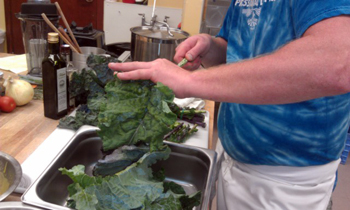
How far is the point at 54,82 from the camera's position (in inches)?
46.8

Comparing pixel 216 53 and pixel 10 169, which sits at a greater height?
pixel 216 53

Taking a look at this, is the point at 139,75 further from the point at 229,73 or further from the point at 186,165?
the point at 186,165

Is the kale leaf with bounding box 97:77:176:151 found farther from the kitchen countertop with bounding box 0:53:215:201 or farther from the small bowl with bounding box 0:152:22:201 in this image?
the kitchen countertop with bounding box 0:53:215:201

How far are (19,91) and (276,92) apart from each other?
3.54ft

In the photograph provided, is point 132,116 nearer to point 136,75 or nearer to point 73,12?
point 136,75

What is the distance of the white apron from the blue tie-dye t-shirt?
0.03 m

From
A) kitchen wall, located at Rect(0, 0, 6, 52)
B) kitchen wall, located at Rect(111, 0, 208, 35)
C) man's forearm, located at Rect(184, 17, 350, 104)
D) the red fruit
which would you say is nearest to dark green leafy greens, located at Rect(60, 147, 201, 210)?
man's forearm, located at Rect(184, 17, 350, 104)

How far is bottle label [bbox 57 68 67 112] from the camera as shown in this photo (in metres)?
1.19

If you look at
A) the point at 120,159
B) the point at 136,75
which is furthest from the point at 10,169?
the point at 136,75

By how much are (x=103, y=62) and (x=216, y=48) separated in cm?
48

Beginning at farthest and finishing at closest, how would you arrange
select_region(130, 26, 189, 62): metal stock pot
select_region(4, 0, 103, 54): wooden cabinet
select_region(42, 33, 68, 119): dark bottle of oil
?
select_region(4, 0, 103, 54): wooden cabinet
select_region(130, 26, 189, 62): metal stock pot
select_region(42, 33, 68, 119): dark bottle of oil

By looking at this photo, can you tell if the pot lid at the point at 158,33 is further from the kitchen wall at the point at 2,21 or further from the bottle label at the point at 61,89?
the kitchen wall at the point at 2,21

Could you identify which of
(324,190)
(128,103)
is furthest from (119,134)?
(324,190)

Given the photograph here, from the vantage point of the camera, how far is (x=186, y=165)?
3.50ft
